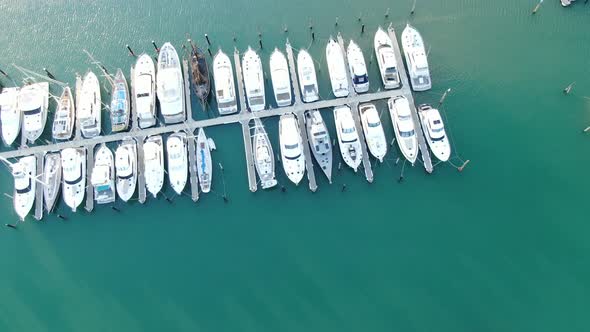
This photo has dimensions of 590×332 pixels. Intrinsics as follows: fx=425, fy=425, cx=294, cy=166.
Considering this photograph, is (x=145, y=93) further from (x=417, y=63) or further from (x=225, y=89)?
(x=417, y=63)

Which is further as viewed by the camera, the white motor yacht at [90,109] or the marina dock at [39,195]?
the white motor yacht at [90,109]

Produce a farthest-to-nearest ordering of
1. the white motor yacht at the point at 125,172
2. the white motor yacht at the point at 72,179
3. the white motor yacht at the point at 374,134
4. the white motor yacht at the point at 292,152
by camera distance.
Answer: the white motor yacht at the point at 374,134 → the white motor yacht at the point at 72,179 → the white motor yacht at the point at 125,172 → the white motor yacht at the point at 292,152

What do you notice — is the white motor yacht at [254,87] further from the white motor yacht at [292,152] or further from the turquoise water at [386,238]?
the white motor yacht at [292,152]

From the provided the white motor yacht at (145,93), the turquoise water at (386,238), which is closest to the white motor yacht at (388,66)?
the turquoise water at (386,238)

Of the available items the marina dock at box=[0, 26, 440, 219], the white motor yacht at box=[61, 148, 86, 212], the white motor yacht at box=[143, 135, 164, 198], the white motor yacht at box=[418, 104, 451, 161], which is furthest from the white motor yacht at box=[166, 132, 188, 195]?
the white motor yacht at box=[418, 104, 451, 161]

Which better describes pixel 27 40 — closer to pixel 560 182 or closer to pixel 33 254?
pixel 33 254

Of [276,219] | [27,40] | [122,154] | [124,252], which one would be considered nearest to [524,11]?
[276,219]
